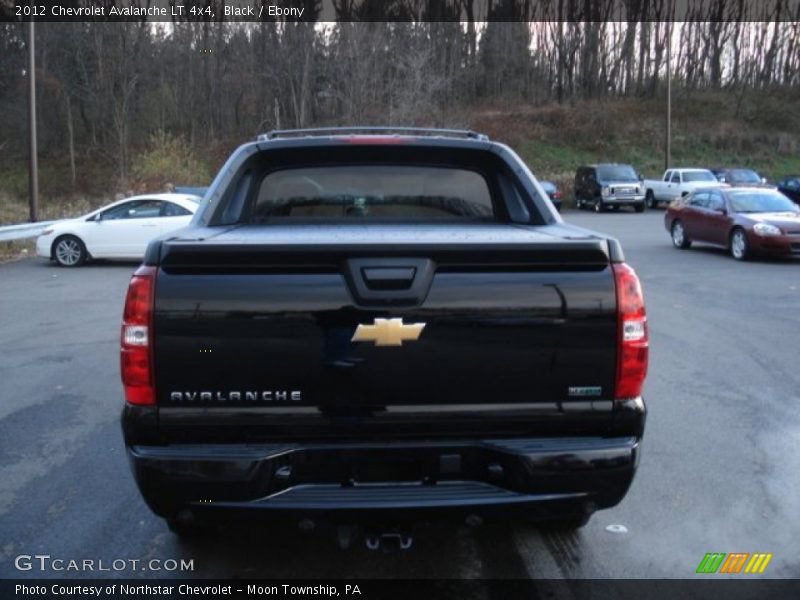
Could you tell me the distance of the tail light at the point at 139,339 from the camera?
10.3 feet

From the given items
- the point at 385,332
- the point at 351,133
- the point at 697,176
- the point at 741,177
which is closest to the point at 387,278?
the point at 385,332

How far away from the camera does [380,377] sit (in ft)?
10.4

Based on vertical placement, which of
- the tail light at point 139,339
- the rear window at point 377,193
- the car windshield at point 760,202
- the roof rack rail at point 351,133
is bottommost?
the car windshield at point 760,202

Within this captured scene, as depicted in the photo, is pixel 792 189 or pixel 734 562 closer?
pixel 734 562

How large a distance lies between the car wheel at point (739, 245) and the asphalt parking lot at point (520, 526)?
6.99 metres

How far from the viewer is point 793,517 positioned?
4664mm

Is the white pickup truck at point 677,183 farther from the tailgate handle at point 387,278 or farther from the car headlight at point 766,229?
the tailgate handle at point 387,278

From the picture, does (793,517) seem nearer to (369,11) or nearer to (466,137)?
(466,137)

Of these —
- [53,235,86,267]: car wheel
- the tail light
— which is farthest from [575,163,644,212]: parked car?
the tail light

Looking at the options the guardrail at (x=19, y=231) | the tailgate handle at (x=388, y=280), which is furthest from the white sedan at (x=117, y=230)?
the tailgate handle at (x=388, y=280)

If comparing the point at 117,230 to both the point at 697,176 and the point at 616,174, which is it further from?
the point at 697,176

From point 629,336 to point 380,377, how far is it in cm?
98

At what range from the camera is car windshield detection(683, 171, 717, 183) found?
38088 mm

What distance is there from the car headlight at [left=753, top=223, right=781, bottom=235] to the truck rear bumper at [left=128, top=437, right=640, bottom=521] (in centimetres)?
1446
